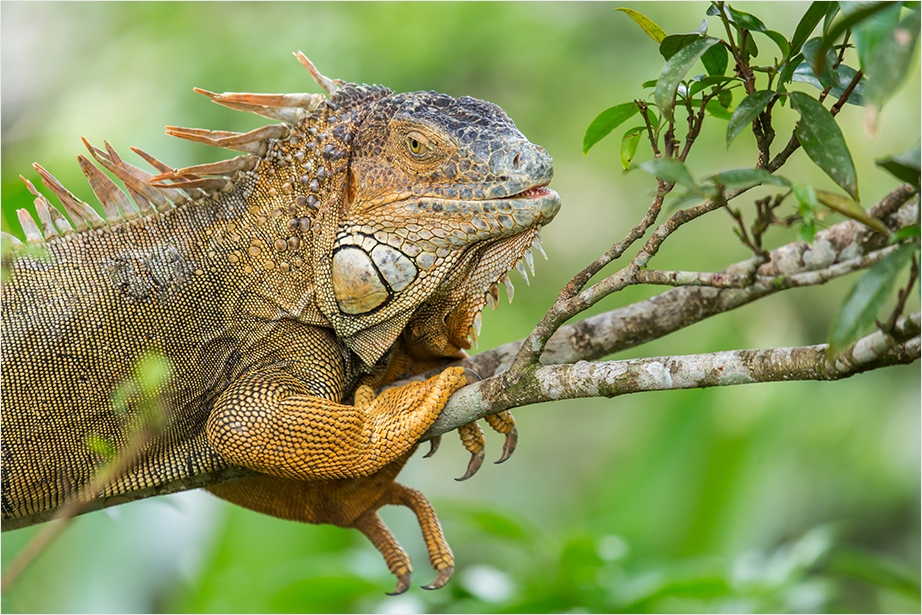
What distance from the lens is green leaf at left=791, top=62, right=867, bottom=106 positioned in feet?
7.60

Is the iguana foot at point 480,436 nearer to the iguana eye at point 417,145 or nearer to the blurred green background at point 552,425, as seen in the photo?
the iguana eye at point 417,145

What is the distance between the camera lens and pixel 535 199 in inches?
113

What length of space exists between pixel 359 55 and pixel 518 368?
6470mm

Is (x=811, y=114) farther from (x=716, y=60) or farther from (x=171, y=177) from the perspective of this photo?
(x=171, y=177)

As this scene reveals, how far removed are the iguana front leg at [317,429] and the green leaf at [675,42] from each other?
3.98ft

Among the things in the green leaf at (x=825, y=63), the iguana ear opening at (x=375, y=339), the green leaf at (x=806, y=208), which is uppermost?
the green leaf at (x=825, y=63)

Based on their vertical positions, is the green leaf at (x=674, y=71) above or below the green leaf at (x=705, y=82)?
below

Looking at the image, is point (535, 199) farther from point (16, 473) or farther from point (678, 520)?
point (678, 520)

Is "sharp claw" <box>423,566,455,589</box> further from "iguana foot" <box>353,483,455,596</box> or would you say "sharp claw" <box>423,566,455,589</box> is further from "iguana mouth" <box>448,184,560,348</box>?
"iguana mouth" <box>448,184,560,348</box>

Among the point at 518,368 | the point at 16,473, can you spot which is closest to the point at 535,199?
the point at 518,368

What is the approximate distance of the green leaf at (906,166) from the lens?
169 cm

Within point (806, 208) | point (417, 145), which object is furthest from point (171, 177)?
point (806, 208)

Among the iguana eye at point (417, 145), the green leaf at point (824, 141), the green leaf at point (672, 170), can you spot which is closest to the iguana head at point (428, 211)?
the iguana eye at point (417, 145)

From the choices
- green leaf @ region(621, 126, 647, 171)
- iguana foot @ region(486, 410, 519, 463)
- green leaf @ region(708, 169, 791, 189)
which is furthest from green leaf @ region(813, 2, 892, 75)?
iguana foot @ region(486, 410, 519, 463)
